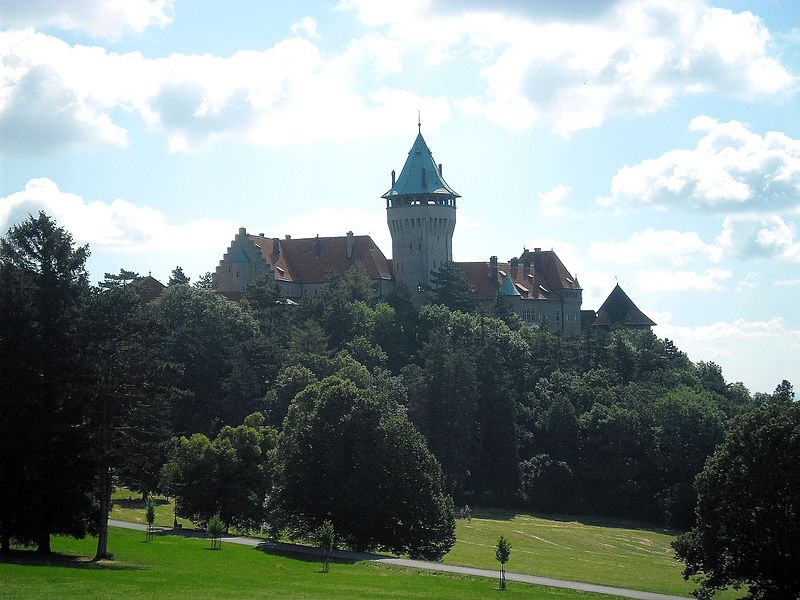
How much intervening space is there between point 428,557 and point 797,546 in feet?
57.9

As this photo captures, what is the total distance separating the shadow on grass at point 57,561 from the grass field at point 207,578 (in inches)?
1.6

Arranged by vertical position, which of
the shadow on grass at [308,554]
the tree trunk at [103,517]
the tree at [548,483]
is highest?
the tree at [548,483]

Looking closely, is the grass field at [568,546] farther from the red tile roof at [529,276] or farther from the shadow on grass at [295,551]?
the red tile roof at [529,276]

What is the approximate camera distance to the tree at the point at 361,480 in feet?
187

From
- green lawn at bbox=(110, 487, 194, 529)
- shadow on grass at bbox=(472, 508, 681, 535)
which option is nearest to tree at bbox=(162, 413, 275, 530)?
green lawn at bbox=(110, 487, 194, 529)

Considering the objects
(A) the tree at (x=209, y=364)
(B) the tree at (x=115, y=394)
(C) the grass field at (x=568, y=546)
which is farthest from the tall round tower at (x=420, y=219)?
(B) the tree at (x=115, y=394)

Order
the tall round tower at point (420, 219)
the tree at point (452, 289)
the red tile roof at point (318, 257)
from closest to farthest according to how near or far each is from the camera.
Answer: the tree at point (452, 289)
the tall round tower at point (420, 219)
the red tile roof at point (318, 257)

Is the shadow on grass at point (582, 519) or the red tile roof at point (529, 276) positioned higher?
the red tile roof at point (529, 276)

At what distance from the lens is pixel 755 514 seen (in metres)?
45.3

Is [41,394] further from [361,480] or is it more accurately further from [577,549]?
[577,549]

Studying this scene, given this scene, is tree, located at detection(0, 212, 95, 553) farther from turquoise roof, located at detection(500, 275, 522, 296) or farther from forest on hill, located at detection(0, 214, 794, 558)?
turquoise roof, located at detection(500, 275, 522, 296)

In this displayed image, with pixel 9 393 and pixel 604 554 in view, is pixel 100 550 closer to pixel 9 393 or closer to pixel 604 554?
pixel 9 393

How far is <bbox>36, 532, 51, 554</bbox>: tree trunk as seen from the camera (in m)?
44.9

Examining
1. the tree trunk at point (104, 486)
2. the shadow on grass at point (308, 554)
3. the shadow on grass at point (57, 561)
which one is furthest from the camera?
the shadow on grass at point (308, 554)
